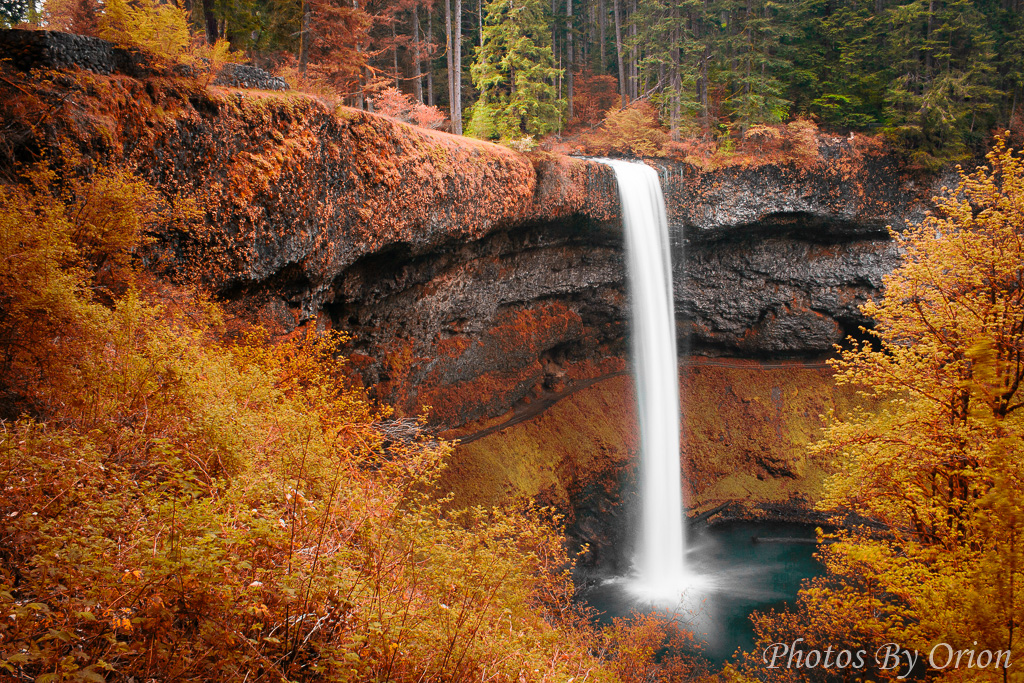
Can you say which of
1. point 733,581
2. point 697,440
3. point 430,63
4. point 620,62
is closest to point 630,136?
point 620,62

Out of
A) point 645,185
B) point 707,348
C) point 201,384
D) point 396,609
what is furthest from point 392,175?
point 707,348

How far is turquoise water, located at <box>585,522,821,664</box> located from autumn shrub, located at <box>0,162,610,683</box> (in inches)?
412

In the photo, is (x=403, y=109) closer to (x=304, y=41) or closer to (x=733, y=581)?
(x=304, y=41)

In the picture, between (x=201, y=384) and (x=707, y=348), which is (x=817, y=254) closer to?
(x=707, y=348)

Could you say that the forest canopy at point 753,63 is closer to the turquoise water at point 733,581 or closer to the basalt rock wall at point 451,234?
the basalt rock wall at point 451,234

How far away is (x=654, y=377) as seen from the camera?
19594 millimetres

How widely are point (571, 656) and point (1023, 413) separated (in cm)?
685

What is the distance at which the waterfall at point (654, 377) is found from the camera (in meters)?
17.8

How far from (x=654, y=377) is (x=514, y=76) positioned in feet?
49.0

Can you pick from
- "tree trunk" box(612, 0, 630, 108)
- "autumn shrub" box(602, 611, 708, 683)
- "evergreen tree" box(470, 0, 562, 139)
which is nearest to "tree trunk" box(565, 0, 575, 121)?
"tree trunk" box(612, 0, 630, 108)

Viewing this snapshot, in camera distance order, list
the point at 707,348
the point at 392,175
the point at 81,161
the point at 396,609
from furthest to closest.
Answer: the point at 707,348 → the point at 392,175 → the point at 81,161 → the point at 396,609

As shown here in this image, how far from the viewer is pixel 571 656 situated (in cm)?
562

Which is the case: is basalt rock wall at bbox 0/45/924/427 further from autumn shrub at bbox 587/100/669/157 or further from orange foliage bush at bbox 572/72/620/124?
orange foliage bush at bbox 572/72/620/124

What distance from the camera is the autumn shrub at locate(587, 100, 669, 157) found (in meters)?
20.9
